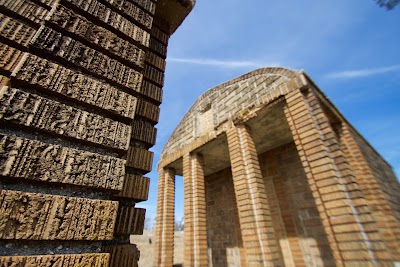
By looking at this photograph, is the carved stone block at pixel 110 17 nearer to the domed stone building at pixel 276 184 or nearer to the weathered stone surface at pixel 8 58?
the weathered stone surface at pixel 8 58

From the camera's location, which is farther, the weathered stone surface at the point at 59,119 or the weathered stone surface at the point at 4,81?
the weathered stone surface at the point at 4,81

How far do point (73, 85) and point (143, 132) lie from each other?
2.01 ft

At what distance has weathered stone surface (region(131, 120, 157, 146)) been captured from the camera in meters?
1.58

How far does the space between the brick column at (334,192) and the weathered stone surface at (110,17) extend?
121 inches

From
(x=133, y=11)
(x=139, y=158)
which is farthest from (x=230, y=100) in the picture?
(x=139, y=158)

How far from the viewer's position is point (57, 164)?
0.98m

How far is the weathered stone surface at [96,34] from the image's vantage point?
1274 millimetres

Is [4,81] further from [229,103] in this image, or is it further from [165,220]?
[165,220]

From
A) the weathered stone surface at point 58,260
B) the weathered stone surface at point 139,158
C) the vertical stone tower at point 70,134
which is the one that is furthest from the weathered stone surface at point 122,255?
the weathered stone surface at point 139,158

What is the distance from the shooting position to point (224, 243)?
6648 millimetres

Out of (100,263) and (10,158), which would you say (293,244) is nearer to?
(100,263)

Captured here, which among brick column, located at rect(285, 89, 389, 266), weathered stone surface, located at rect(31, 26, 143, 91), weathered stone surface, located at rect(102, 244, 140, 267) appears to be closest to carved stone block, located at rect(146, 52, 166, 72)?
weathered stone surface, located at rect(31, 26, 143, 91)

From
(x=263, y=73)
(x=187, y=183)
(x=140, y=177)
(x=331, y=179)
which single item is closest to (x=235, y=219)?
(x=187, y=183)

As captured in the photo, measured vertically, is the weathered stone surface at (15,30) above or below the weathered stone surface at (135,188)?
above
